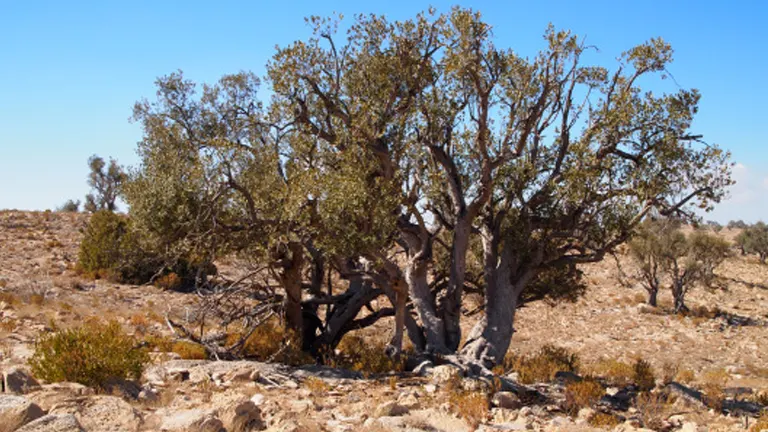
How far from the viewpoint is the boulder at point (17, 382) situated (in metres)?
8.90

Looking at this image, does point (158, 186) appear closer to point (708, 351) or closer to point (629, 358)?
point (629, 358)

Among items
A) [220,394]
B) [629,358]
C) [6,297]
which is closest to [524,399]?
[220,394]

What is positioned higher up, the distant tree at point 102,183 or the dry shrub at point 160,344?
the distant tree at point 102,183

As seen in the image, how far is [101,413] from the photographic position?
8.16 meters

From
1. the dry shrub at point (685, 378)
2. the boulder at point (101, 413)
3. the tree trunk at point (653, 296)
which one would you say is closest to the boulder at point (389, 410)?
the boulder at point (101, 413)

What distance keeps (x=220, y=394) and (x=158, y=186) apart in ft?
17.0

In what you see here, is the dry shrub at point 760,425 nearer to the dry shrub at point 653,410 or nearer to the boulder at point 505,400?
the dry shrub at point 653,410

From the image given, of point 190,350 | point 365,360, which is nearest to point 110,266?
point 190,350

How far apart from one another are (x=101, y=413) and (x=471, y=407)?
5.63m

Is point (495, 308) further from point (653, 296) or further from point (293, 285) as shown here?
point (653, 296)

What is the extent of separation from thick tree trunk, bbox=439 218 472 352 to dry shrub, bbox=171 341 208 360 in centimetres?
593

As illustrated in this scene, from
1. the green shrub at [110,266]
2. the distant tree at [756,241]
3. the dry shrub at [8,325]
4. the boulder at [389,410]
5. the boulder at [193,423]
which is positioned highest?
the distant tree at [756,241]

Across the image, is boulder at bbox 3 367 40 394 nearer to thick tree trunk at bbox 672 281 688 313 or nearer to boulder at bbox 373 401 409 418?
boulder at bbox 373 401 409 418

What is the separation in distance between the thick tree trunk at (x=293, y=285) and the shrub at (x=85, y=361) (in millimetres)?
5417
